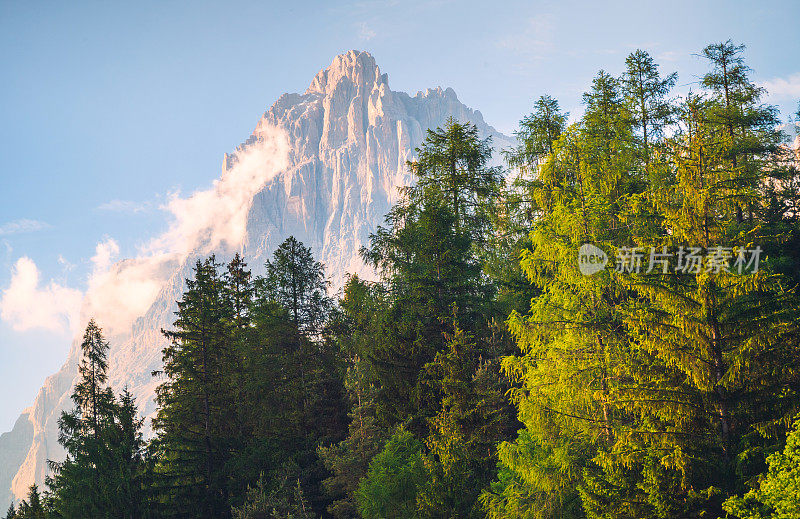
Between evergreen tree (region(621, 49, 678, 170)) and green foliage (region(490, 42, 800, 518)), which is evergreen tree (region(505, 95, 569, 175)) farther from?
green foliage (region(490, 42, 800, 518))

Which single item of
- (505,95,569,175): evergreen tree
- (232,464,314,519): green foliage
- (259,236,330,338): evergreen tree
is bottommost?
(232,464,314,519): green foliage

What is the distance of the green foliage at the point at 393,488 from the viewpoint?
14852mm

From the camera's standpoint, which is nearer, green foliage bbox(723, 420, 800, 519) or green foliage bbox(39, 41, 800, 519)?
green foliage bbox(723, 420, 800, 519)

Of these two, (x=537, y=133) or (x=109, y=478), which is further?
(x=537, y=133)

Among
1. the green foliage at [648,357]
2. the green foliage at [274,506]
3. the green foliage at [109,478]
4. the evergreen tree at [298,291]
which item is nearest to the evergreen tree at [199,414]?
the green foliage at [109,478]

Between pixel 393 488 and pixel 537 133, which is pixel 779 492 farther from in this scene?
pixel 537 133

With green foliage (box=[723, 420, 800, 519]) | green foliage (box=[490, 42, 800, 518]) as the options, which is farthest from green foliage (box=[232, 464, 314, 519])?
green foliage (box=[723, 420, 800, 519])

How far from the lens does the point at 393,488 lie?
15.0 m

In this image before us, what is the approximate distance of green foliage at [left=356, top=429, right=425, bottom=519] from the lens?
14852 mm

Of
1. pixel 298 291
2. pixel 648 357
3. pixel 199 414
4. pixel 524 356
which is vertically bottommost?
pixel 199 414

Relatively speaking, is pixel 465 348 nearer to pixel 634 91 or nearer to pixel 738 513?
pixel 738 513

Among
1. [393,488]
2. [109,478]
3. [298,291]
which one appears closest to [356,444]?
[393,488]

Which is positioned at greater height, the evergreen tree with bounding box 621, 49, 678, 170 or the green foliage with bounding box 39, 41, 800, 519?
the evergreen tree with bounding box 621, 49, 678, 170

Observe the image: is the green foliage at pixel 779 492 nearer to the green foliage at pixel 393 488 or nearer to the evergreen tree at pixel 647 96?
the green foliage at pixel 393 488
